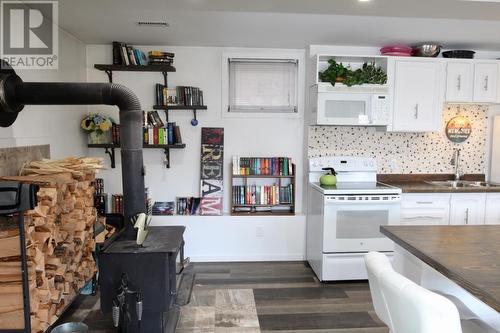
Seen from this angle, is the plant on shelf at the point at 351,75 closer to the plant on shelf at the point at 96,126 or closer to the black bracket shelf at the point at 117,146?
the black bracket shelf at the point at 117,146

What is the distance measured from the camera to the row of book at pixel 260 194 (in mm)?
4070

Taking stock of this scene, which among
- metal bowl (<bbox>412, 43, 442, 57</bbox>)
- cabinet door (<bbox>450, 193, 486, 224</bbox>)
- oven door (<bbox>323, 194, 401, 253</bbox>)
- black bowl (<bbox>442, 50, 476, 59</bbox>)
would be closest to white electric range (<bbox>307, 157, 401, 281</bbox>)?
oven door (<bbox>323, 194, 401, 253</bbox>)

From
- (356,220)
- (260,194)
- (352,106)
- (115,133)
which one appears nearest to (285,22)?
(352,106)

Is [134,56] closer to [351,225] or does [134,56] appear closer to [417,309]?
[351,225]

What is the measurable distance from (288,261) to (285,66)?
2.23m

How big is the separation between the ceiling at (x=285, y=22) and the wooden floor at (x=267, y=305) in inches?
92.0

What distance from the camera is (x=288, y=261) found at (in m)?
4.16

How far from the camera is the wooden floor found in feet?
9.05

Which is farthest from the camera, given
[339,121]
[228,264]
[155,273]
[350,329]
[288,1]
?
[228,264]

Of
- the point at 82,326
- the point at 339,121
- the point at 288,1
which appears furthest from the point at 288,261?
the point at 288,1

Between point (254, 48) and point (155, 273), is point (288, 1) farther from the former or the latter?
point (155, 273)

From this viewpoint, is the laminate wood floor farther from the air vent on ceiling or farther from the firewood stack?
the air vent on ceiling

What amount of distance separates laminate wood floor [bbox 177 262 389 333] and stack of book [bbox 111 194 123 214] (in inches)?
41.8

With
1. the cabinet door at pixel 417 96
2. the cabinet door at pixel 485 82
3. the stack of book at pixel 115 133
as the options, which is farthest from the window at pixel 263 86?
the cabinet door at pixel 485 82
